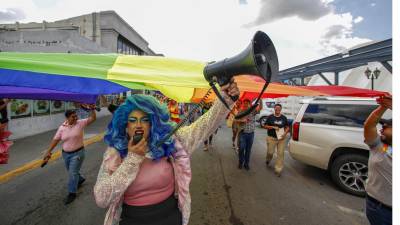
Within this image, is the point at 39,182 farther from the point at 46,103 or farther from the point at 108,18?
the point at 108,18

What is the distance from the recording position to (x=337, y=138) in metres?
4.90

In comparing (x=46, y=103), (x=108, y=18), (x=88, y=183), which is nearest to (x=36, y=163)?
(x=88, y=183)

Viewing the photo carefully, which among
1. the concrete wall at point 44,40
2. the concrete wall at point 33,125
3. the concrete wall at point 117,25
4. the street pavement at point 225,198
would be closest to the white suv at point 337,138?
the street pavement at point 225,198

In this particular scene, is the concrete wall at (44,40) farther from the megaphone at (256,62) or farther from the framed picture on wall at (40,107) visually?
the megaphone at (256,62)

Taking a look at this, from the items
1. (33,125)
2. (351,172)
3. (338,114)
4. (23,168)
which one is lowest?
(23,168)

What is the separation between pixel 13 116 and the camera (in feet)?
31.0

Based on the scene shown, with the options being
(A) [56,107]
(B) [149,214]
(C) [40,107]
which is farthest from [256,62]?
(A) [56,107]

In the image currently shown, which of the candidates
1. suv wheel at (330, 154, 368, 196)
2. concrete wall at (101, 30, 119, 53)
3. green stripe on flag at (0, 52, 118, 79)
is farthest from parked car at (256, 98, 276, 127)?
concrete wall at (101, 30, 119, 53)

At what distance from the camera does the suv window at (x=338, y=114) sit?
4840mm

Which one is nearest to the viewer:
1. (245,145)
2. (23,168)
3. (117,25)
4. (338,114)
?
(338,114)

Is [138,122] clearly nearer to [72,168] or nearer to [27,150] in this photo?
[72,168]

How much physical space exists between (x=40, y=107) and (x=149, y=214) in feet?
40.5

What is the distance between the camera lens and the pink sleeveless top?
5.36 feet

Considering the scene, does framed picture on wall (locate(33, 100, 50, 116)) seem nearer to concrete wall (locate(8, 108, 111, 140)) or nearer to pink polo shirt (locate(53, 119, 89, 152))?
concrete wall (locate(8, 108, 111, 140))
